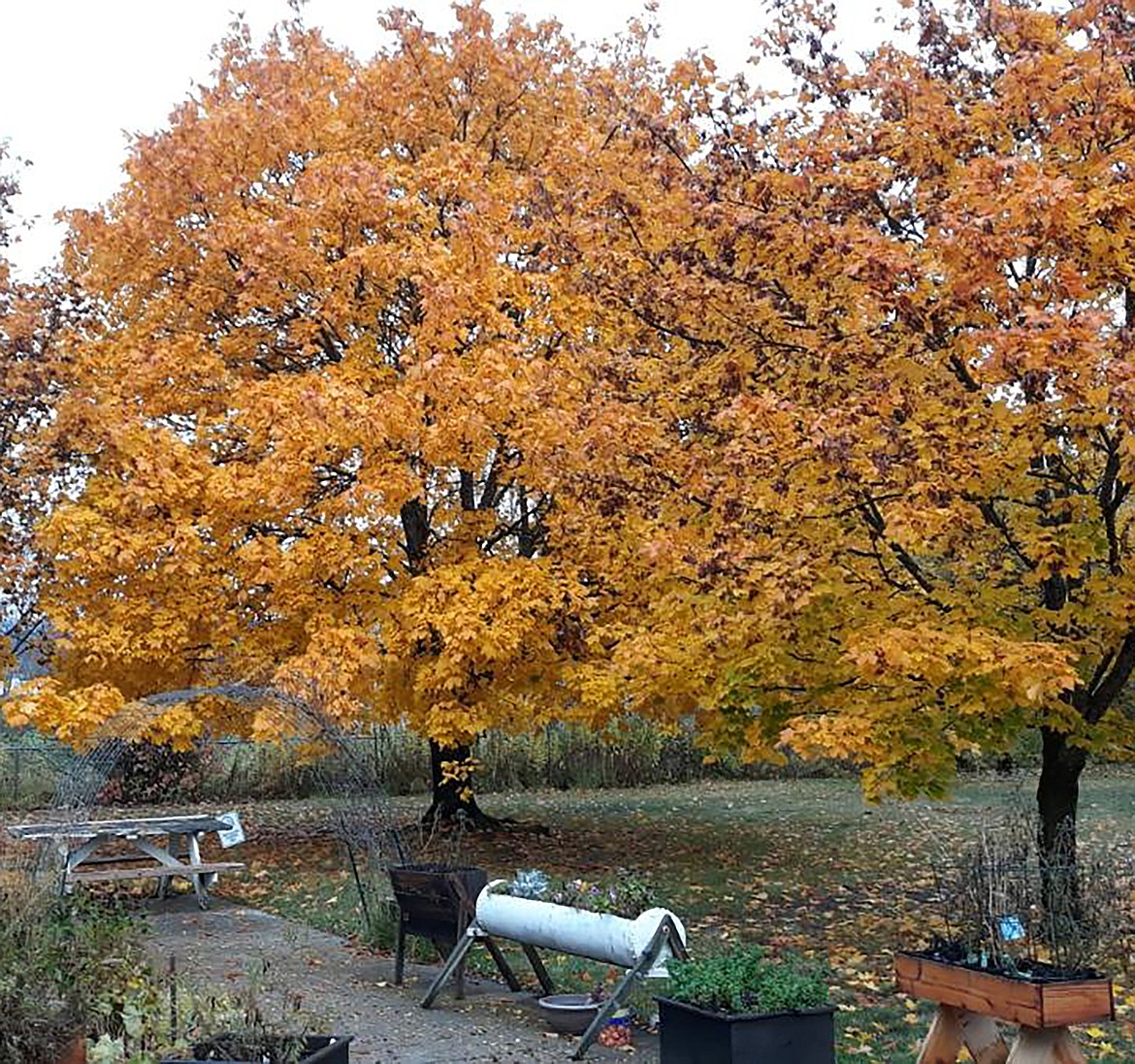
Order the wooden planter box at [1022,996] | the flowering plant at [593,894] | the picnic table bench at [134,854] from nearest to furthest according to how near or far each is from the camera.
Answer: the wooden planter box at [1022,996]
the flowering plant at [593,894]
the picnic table bench at [134,854]

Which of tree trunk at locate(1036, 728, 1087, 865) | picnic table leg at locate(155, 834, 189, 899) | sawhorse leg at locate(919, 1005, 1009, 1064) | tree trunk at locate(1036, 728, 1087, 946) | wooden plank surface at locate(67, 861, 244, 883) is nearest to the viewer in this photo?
sawhorse leg at locate(919, 1005, 1009, 1064)

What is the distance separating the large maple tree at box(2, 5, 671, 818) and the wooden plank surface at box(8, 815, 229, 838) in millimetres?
745

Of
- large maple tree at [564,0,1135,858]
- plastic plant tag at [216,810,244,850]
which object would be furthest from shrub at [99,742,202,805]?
large maple tree at [564,0,1135,858]

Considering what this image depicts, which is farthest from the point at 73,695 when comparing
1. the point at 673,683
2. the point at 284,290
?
the point at 673,683

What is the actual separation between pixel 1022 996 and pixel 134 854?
9476mm

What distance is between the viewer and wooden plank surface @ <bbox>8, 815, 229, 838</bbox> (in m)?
10.6

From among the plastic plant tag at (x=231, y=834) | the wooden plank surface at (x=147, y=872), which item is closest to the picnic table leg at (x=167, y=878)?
the wooden plank surface at (x=147, y=872)

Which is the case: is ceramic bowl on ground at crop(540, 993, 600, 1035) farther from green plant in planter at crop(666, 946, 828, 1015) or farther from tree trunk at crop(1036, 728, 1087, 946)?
tree trunk at crop(1036, 728, 1087, 946)

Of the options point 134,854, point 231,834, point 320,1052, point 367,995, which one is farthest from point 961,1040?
point 134,854

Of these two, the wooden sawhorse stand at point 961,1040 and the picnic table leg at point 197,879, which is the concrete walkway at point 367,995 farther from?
the wooden sawhorse stand at point 961,1040

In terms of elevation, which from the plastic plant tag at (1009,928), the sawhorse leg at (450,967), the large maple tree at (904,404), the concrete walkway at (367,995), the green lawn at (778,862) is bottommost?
the green lawn at (778,862)

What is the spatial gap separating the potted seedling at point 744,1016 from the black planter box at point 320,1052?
145 centimetres

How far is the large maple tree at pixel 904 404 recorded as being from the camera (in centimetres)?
772

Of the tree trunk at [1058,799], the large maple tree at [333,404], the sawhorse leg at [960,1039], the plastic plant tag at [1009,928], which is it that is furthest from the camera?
the large maple tree at [333,404]
